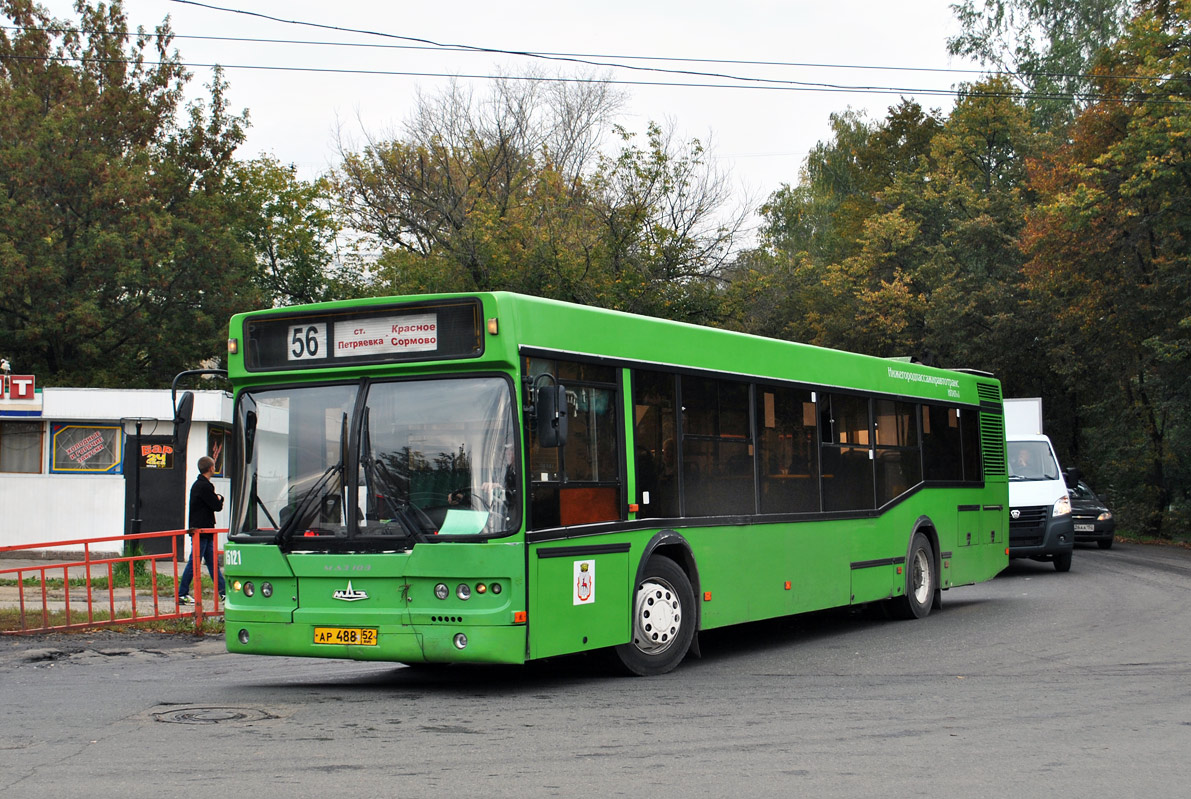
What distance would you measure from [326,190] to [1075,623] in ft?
120

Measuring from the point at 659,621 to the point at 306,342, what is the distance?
3459 millimetres

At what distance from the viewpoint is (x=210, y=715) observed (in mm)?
8266

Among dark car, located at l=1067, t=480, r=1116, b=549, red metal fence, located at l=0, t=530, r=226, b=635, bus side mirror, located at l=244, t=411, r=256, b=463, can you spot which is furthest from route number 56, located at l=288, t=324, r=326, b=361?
dark car, located at l=1067, t=480, r=1116, b=549

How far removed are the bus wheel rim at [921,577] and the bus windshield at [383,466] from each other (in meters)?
7.30

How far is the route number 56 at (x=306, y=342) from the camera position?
30.9 ft

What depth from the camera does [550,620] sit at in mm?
8961

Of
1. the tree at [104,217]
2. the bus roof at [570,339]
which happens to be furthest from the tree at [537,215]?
the bus roof at [570,339]

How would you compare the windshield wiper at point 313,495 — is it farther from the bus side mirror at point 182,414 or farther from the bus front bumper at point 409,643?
the bus side mirror at point 182,414

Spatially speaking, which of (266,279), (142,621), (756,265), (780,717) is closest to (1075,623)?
(780,717)

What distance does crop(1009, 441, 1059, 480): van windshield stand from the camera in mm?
21500

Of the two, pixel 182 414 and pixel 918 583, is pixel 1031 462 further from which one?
pixel 182 414

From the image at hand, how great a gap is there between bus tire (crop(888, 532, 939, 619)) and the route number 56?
300 inches

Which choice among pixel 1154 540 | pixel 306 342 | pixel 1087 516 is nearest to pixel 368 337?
pixel 306 342

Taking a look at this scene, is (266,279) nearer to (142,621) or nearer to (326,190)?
(326,190)
